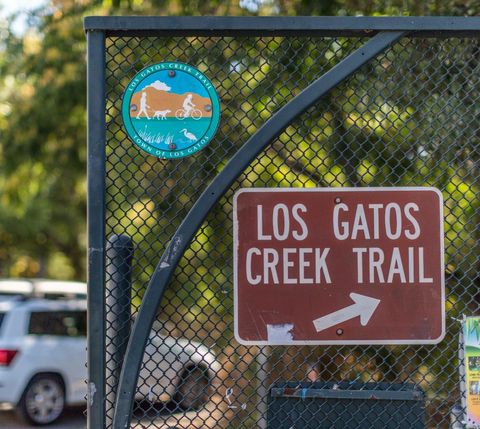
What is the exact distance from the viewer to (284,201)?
2863 mm

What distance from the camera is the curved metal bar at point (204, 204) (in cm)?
275

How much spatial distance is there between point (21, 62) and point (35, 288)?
295 centimetres

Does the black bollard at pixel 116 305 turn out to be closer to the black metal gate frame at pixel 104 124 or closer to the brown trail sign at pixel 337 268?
the black metal gate frame at pixel 104 124

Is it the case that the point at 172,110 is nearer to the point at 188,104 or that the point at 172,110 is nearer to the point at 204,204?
the point at 188,104

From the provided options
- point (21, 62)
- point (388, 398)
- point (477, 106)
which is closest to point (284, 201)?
point (388, 398)

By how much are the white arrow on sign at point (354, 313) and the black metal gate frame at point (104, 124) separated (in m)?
0.59

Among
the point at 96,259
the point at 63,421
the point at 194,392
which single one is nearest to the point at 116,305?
the point at 96,259

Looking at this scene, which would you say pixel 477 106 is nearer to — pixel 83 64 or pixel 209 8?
pixel 209 8

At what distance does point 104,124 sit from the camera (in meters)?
2.81

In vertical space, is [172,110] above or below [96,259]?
above

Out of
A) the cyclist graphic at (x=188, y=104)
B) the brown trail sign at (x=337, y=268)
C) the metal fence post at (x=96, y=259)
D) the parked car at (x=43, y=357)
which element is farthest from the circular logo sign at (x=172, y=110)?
the parked car at (x=43, y=357)

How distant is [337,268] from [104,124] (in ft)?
3.35

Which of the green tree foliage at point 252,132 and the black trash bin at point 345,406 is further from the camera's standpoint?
the green tree foliage at point 252,132

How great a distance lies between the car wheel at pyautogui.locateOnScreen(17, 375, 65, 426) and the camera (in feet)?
28.0
